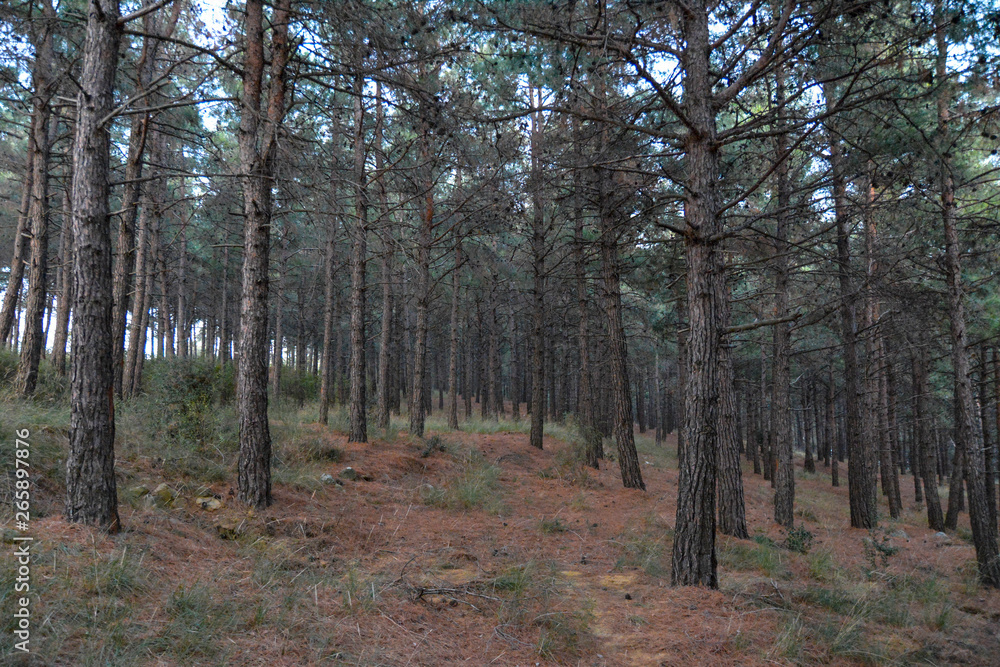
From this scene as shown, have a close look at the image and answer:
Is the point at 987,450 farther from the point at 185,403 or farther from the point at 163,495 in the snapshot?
the point at 185,403

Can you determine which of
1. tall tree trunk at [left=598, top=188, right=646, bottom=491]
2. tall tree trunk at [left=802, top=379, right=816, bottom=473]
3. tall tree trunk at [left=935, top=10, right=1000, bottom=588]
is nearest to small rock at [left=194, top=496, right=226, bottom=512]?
tall tree trunk at [left=598, top=188, right=646, bottom=491]

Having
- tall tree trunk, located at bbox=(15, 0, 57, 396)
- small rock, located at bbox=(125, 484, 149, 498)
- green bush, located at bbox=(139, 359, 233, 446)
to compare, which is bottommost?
small rock, located at bbox=(125, 484, 149, 498)

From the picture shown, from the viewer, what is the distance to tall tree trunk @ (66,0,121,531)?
16.1 feet

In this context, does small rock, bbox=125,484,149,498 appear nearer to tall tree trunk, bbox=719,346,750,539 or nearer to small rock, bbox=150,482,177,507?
small rock, bbox=150,482,177,507

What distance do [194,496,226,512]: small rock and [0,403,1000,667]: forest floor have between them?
→ 0.10 ft

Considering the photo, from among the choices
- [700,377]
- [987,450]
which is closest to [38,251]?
[700,377]

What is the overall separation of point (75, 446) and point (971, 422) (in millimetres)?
13433

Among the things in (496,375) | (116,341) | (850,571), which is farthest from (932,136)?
(496,375)

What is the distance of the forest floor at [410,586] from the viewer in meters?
3.77

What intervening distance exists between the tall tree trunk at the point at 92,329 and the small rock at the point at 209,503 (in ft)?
4.44

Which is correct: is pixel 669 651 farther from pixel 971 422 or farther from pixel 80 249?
pixel 971 422

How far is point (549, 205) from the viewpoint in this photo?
14930 millimetres

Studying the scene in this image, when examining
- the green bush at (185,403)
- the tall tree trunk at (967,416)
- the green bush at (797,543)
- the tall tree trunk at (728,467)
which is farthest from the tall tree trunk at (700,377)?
the green bush at (185,403)

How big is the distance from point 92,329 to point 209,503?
8.31ft
